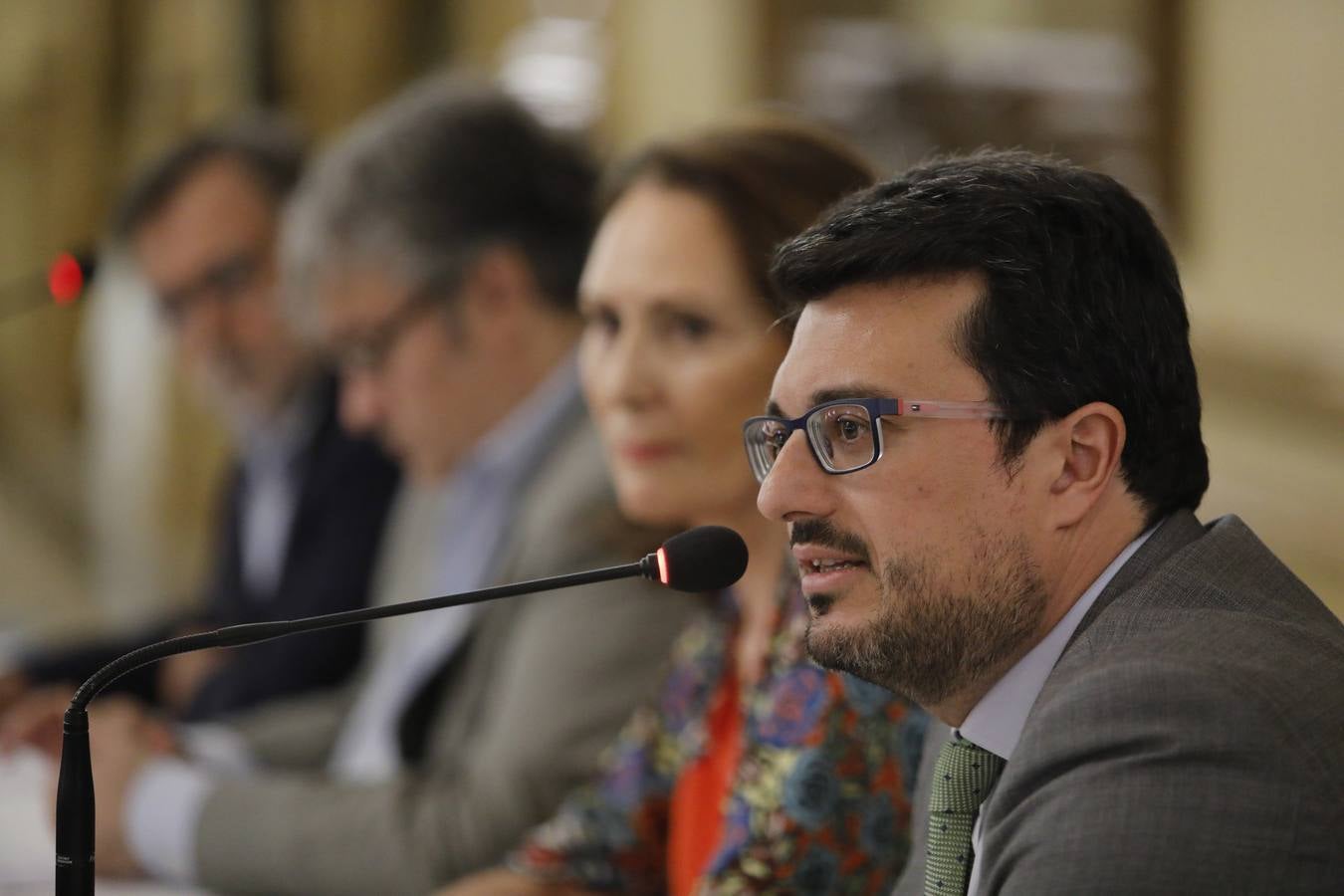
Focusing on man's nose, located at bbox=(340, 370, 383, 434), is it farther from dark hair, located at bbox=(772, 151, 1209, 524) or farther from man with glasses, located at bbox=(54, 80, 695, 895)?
dark hair, located at bbox=(772, 151, 1209, 524)

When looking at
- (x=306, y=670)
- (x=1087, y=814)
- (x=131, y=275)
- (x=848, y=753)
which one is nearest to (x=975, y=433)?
(x=1087, y=814)

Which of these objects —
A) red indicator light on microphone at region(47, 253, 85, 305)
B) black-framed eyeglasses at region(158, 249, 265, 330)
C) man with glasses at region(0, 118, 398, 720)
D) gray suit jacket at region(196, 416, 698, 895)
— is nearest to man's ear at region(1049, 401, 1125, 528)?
gray suit jacket at region(196, 416, 698, 895)

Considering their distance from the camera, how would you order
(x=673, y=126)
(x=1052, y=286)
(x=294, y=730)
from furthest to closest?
(x=673, y=126)
(x=294, y=730)
(x=1052, y=286)

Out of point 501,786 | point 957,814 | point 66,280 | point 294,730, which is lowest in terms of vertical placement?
point 294,730

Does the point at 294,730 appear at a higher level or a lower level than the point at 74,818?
lower

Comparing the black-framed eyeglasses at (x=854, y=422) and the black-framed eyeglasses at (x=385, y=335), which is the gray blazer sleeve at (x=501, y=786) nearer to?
the black-framed eyeglasses at (x=385, y=335)

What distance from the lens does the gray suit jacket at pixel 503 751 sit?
1.92 metres

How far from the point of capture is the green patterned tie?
1.14 meters

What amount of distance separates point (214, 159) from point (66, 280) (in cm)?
156

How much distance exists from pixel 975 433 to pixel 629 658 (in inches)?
35.8

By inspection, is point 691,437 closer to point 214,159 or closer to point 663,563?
point 663,563

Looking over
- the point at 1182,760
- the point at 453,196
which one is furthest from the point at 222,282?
the point at 1182,760

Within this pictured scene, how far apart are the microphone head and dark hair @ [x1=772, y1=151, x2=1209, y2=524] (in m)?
0.19

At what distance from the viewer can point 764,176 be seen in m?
1.72
